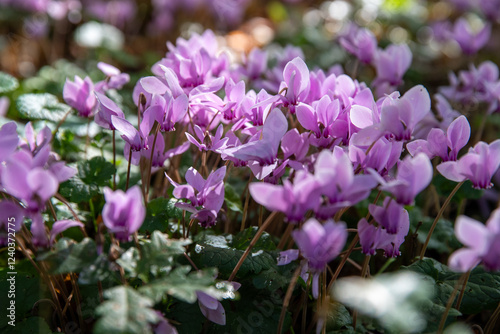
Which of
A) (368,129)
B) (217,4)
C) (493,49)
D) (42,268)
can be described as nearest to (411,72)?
(493,49)

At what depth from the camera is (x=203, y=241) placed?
1499mm

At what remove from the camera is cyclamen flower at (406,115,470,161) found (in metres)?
1.38

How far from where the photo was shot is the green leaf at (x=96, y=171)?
170 centimetres

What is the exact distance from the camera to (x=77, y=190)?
65.0 inches

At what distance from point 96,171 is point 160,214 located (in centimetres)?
36

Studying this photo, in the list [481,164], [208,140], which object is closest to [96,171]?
[208,140]

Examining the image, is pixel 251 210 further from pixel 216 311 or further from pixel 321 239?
pixel 321 239

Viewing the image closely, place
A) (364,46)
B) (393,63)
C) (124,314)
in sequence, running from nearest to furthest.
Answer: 1. (124,314)
2. (393,63)
3. (364,46)

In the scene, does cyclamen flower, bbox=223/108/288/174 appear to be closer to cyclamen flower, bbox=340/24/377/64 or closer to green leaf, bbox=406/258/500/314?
green leaf, bbox=406/258/500/314

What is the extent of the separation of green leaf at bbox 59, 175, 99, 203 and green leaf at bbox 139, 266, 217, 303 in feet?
2.03

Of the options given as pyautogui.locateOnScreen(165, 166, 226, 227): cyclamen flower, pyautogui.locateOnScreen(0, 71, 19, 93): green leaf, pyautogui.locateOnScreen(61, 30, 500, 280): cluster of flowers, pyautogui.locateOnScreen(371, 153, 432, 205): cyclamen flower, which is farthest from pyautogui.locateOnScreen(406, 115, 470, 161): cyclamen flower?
pyautogui.locateOnScreen(0, 71, 19, 93): green leaf

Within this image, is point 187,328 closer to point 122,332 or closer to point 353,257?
point 122,332

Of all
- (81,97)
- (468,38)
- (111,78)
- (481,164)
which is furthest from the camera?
(468,38)

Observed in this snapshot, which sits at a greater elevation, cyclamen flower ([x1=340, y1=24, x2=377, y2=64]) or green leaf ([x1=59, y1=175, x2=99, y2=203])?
cyclamen flower ([x1=340, y1=24, x2=377, y2=64])
